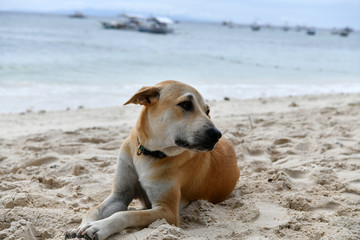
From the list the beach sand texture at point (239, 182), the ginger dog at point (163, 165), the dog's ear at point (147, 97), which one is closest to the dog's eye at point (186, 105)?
the ginger dog at point (163, 165)

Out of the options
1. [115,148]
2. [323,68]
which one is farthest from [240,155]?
[323,68]

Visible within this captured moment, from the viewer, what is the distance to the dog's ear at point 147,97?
12.1ft

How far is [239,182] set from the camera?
5.02 meters

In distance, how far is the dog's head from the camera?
3.47 m

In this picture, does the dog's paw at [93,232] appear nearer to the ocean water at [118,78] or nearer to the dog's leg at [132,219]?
the dog's leg at [132,219]

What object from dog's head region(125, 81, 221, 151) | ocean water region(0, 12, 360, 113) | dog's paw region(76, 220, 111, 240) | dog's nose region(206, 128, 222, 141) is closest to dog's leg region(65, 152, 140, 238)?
dog's head region(125, 81, 221, 151)

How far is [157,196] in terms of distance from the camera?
3.70m

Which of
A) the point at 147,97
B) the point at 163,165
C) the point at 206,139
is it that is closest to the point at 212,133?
the point at 206,139

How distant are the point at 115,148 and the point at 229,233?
3.58 m

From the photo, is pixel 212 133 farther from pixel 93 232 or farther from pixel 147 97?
pixel 93 232

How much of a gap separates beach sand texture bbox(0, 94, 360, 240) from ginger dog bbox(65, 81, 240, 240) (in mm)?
153

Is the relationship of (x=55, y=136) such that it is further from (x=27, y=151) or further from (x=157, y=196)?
(x=157, y=196)

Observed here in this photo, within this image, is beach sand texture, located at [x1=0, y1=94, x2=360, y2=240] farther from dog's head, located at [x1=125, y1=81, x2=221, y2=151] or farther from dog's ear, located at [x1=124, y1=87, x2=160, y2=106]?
dog's ear, located at [x1=124, y1=87, x2=160, y2=106]

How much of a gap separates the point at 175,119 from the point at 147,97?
1.26 ft
